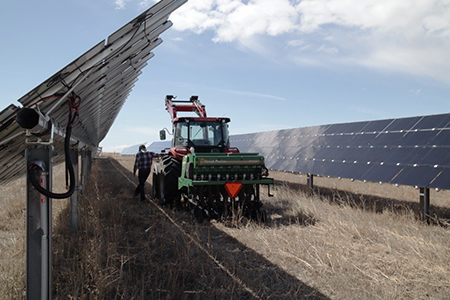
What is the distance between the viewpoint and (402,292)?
4.17 m

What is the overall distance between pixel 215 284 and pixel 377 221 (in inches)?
175

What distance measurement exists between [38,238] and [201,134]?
680 centimetres

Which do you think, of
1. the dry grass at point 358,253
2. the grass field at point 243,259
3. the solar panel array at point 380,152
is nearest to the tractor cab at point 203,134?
the grass field at point 243,259

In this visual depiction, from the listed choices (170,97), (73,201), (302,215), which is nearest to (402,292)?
(302,215)

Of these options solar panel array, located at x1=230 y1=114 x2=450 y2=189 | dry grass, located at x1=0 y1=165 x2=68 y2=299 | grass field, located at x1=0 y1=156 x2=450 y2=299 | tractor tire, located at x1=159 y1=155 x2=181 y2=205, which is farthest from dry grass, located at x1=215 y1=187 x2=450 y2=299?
dry grass, located at x1=0 y1=165 x2=68 y2=299

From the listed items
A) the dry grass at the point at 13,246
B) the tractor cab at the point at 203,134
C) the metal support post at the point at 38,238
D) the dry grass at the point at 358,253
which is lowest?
the dry grass at the point at 358,253

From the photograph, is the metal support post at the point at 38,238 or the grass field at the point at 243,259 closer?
the metal support post at the point at 38,238

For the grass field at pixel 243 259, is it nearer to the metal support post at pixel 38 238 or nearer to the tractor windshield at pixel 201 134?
the metal support post at pixel 38 238

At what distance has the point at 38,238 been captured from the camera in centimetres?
345

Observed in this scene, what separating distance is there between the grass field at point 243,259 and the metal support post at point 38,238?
0.30 m

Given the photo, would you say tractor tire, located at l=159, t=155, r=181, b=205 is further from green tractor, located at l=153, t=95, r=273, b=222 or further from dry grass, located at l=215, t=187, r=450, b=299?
dry grass, located at l=215, t=187, r=450, b=299

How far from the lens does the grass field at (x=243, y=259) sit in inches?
163

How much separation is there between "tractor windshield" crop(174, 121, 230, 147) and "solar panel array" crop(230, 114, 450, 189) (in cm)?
370

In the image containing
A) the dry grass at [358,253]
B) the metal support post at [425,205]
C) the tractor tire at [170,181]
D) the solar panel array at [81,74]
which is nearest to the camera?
the solar panel array at [81,74]
